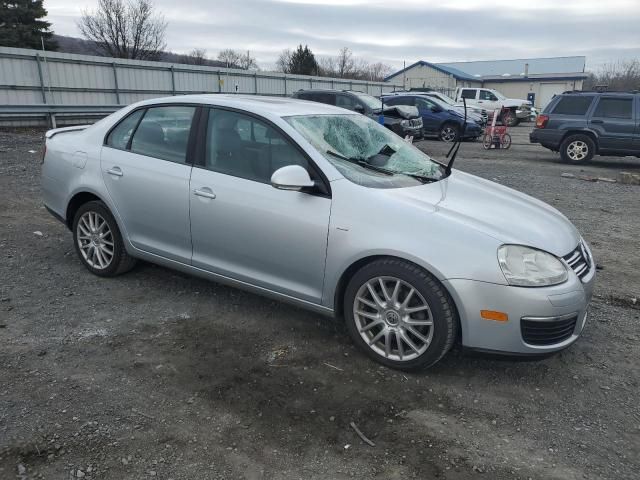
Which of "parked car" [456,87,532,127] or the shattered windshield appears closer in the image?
the shattered windshield

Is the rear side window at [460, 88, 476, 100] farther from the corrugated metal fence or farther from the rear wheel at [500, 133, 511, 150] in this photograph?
the rear wheel at [500, 133, 511, 150]

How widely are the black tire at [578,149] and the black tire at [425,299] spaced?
12067 millimetres

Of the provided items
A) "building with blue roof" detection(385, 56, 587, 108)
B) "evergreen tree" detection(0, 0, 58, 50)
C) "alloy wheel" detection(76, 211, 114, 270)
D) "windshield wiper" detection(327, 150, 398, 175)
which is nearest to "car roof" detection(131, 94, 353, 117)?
"windshield wiper" detection(327, 150, 398, 175)

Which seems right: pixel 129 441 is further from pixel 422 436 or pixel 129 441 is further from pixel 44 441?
pixel 422 436

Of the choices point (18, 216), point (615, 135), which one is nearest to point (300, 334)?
point (18, 216)

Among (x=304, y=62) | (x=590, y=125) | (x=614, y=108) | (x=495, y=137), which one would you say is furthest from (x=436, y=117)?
(x=304, y=62)

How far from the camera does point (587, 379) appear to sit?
128 inches

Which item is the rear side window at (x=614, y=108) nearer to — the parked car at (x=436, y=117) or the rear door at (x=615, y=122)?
the rear door at (x=615, y=122)

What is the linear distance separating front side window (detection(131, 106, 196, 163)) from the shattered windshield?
2.98 ft

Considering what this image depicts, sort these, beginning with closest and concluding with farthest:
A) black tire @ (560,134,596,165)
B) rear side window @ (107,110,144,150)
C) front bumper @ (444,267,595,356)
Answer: front bumper @ (444,267,595,356)
rear side window @ (107,110,144,150)
black tire @ (560,134,596,165)

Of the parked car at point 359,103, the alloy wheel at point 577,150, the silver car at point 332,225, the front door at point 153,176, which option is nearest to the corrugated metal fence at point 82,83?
the parked car at point 359,103

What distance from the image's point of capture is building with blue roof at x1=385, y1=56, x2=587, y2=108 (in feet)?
165

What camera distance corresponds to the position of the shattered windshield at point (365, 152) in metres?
3.51

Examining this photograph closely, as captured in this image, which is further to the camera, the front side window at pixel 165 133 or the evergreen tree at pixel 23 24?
the evergreen tree at pixel 23 24
